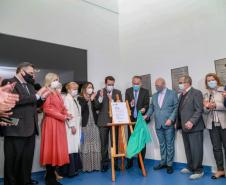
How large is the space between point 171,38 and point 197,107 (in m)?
1.59

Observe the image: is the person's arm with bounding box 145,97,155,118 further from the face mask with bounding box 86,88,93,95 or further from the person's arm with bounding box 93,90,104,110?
the face mask with bounding box 86,88,93,95

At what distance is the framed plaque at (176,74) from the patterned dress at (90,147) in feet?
5.35

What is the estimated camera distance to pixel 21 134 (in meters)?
2.57

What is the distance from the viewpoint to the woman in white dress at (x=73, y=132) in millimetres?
3547

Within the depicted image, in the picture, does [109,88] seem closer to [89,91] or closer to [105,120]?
[89,91]

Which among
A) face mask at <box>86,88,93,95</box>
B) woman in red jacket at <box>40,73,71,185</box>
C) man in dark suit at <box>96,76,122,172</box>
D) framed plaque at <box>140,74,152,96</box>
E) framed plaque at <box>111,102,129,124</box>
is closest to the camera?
woman in red jacket at <box>40,73,71,185</box>

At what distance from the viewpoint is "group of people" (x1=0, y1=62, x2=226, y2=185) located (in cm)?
266

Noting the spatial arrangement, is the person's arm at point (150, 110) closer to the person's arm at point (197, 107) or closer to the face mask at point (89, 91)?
the person's arm at point (197, 107)

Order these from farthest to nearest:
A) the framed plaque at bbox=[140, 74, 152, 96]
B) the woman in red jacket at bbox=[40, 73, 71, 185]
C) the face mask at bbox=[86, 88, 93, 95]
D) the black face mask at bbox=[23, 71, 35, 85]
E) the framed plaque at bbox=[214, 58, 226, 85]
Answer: the framed plaque at bbox=[140, 74, 152, 96] → the face mask at bbox=[86, 88, 93, 95] → the framed plaque at bbox=[214, 58, 226, 85] → the woman in red jacket at bbox=[40, 73, 71, 185] → the black face mask at bbox=[23, 71, 35, 85]

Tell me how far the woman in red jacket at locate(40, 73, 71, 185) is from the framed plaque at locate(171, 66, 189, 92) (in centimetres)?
210

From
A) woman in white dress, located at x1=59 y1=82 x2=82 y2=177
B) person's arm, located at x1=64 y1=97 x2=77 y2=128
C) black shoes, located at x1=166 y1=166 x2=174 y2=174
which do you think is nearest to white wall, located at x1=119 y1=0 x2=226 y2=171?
black shoes, located at x1=166 y1=166 x2=174 y2=174

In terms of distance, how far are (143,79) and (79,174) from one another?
2306 mm

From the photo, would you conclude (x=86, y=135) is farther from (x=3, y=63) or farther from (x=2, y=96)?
(x=2, y=96)

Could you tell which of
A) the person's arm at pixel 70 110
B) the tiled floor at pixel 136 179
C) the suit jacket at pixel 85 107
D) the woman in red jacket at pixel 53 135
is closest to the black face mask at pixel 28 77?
the woman in red jacket at pixel 53 135
